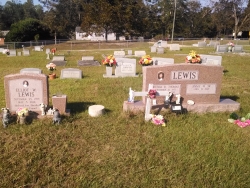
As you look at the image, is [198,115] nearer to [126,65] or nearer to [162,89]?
[162,89]

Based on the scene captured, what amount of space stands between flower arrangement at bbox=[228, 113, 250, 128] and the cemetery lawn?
19 centimetres

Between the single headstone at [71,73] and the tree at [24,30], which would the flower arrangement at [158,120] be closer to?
the single headstone at [71,73]

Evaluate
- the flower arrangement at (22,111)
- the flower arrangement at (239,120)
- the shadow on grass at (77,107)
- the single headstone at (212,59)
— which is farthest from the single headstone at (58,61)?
the flower arrangement at (239,120)

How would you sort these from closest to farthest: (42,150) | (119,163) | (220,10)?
(119,163)
(42,150)
(220,10)

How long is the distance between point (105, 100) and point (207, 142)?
3.84 meters

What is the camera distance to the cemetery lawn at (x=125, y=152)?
369cm

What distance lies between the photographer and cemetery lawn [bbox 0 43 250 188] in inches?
145

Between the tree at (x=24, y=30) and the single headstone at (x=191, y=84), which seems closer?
the single headstone at (x=191, y=84)

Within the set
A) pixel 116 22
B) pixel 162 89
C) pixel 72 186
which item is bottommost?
pixel 72 186

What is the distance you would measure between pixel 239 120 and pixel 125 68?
739 centimetres

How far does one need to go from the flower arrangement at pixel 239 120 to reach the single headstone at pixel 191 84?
627mm

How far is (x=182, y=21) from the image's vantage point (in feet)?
200

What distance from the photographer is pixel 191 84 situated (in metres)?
6.60

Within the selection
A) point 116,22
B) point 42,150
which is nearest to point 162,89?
point 42,150
